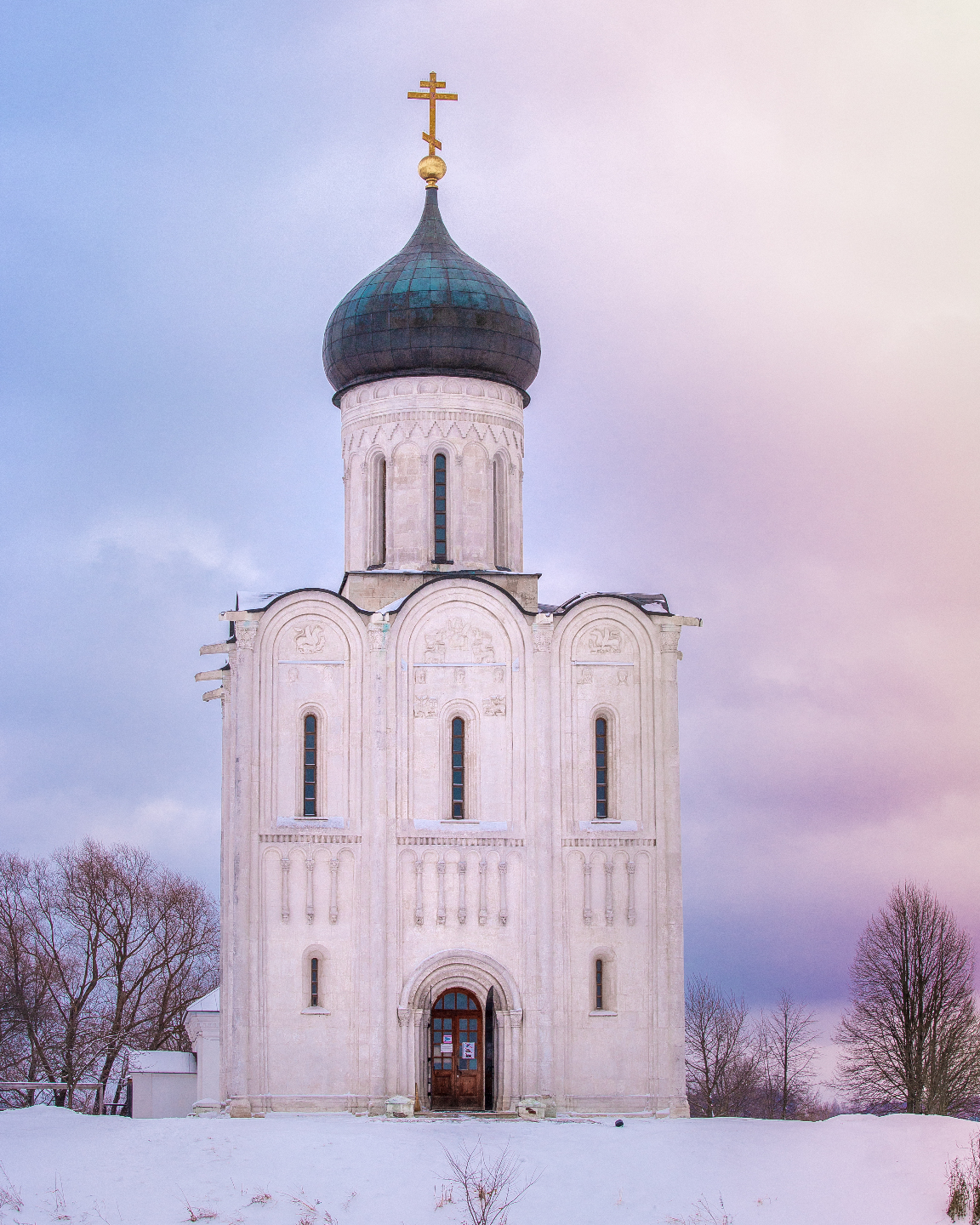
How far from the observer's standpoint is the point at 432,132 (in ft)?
97.8

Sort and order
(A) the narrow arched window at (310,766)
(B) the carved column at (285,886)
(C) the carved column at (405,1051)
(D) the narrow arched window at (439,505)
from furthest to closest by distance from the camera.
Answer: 1. (D) the narrow arched window at (439,505)
2. (A) the narrow arched window at (310,766)
3. (B) the carved column at (285,886)
4. (C) the carved column at (405,1051)

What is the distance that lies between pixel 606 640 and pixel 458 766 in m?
2.66

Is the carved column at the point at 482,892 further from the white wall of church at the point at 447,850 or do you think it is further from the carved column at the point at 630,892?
the carved column at the point at 630,892

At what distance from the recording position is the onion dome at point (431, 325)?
2852 centimetres

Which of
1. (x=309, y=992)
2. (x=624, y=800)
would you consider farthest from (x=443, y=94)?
(x=309, y=992)

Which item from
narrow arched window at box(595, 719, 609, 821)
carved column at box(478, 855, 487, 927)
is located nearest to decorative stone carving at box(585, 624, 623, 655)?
narrow arched window at box(595, 719, 609, 821)

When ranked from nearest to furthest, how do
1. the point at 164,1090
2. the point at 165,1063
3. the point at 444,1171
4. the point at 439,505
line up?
the point at 444,1171 < the point at 439,505 < the point at 164,1090 < the point at 165,1063

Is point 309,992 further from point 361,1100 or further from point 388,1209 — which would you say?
point 388,1209

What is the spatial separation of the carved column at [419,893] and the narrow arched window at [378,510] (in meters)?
5.07

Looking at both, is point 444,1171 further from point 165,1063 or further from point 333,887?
point 165,1063

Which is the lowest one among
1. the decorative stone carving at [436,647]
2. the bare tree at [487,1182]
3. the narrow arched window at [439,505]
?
the bare tree at [487,1182]

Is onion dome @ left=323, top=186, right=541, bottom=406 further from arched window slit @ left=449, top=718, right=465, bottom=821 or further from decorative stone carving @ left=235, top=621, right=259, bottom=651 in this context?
arched window slit @ left=449, top=718, right=465, bottom=821

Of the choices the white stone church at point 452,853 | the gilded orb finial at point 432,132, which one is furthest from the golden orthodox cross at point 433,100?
the white stone church at point 452,853

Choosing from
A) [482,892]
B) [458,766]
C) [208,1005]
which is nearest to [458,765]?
[458,766]
